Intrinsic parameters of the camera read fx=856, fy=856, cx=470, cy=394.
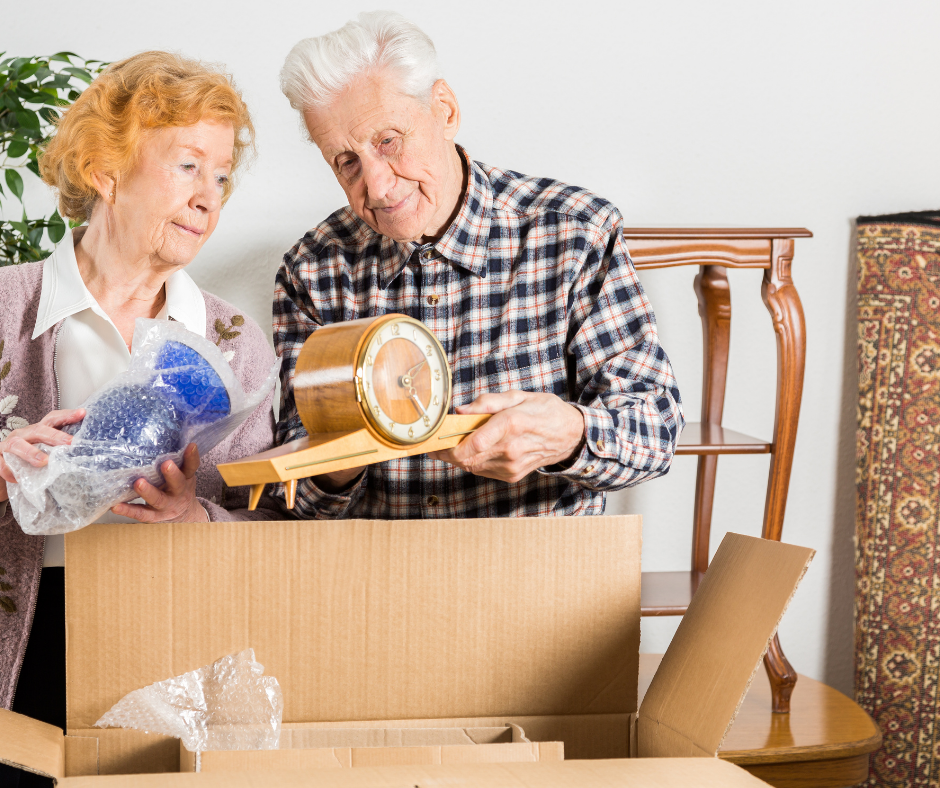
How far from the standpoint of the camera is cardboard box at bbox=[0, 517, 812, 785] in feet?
2.64

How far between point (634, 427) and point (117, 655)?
0.59 m

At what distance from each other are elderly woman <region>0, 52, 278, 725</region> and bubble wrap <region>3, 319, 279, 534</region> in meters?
0.20

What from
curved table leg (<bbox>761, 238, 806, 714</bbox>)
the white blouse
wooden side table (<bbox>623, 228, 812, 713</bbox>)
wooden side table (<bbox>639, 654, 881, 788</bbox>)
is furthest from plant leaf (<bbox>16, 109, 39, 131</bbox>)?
wooden side table (<bbox>639, 654, 881, 788</bbox>)

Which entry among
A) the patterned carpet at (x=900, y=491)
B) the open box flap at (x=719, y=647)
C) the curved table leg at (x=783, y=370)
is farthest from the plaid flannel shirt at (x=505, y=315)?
the patterned carpet at (x=900, y=491)

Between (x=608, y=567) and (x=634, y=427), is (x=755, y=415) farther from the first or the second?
(x=608, y=567)

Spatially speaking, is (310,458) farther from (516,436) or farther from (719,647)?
(719,647)

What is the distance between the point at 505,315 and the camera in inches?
43.8

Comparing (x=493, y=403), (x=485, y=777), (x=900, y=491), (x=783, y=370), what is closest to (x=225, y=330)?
(x=493, y=403)

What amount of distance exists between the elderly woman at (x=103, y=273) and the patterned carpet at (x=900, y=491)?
4.43ft

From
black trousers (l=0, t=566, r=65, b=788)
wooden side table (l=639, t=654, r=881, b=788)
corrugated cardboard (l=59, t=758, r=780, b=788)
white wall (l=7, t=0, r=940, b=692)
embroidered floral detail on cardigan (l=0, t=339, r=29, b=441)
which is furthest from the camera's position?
white wall (l=7, t=0, r=940, b=692)

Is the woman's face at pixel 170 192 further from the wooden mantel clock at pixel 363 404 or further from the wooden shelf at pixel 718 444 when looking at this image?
the wooden shelf at pixel 718 444

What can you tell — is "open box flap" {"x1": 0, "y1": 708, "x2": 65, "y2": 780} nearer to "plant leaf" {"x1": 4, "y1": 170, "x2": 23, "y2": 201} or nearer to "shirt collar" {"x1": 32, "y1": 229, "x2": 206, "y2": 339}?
"shirt collar" {"x1": 32, "y1": 229, "x2": 206, "y2": 339}

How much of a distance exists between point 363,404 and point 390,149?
0.43 meters

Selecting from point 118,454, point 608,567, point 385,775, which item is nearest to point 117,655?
point 118,454
